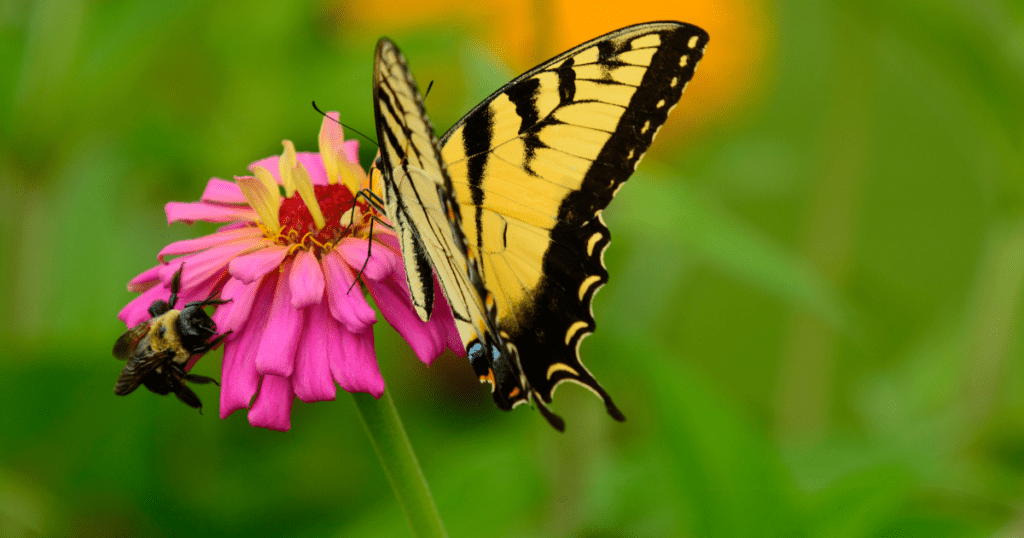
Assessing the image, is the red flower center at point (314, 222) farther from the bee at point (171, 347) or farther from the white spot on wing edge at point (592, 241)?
the white spot on wing edge at point (592, 241)

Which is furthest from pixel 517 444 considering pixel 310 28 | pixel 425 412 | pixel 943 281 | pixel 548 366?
pixel 943 281

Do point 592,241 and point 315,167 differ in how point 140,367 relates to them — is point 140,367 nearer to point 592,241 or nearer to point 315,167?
point 315,167

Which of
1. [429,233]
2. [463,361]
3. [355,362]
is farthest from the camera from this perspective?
[463,361]

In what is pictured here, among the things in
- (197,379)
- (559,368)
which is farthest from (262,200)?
(559,368)

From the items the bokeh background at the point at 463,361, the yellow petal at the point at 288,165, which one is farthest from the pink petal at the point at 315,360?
the bokeh background at the point at 463,361

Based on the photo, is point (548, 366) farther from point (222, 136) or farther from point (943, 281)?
point (943, 281)
